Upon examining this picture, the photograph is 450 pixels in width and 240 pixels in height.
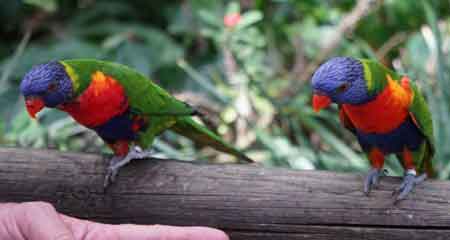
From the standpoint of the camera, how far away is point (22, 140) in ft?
9.62

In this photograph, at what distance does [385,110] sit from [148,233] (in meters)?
0.70

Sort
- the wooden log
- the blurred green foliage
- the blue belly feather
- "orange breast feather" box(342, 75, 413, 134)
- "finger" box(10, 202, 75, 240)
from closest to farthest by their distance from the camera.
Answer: "finger" box(10, 202, 75, 240) → the wooden log → "orange breast feather" box(342, 75, 413, 134) → the blue belly feather → the blurred green foliage

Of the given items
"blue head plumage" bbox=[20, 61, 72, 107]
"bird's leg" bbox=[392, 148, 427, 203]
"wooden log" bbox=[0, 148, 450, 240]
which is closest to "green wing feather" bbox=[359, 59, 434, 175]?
"bird's leg" bbox=[392, 148, 427, 203]

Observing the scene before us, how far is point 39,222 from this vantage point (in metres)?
1.51

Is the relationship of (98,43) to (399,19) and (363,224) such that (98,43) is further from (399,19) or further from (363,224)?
(363,224)

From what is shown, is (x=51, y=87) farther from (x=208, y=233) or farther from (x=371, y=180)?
(x=371, y=180)

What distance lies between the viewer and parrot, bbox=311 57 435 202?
1.71 meters

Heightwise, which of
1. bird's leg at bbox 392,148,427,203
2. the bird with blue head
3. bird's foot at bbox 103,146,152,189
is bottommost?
bird's foot at bbox 103,146,152,189

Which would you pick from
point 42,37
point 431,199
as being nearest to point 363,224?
point 431,199

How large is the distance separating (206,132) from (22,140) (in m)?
1.19

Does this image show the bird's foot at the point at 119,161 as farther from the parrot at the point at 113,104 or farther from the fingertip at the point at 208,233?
the fingertip at the point at 208,233

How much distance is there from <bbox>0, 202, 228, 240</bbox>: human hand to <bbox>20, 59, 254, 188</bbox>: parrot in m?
0.20

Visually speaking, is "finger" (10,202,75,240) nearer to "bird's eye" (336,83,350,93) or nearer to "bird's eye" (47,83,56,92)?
"bird's eye" (47,83,56,92)

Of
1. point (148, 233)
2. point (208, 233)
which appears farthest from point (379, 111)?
point (148, 233)
